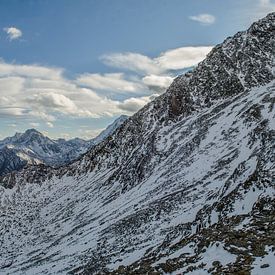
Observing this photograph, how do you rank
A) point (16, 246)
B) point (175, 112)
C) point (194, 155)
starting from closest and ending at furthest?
point (194, 155) → point (16, 246) → point (175, 112)

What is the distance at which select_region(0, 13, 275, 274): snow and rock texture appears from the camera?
29891 millimetres

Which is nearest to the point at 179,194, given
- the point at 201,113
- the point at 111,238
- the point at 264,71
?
the point at 111,238

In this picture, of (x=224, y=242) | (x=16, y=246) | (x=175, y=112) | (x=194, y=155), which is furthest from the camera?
(x=175, y=112)

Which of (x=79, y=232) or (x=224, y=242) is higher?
(x=224, y=242)

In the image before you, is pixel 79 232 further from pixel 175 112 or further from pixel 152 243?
pixel 175 112

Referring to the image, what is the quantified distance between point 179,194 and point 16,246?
71.3 meters

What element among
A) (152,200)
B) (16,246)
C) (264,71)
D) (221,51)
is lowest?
(16,246)

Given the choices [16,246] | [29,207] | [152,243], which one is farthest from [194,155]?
[29,207]

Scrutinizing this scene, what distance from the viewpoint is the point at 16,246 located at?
393 ft

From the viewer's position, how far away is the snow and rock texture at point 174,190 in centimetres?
2989

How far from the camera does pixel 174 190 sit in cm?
7819

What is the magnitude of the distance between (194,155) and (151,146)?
98.6 feet

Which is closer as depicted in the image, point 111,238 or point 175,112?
point 111,238

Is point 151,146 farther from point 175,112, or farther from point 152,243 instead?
point 152,243
